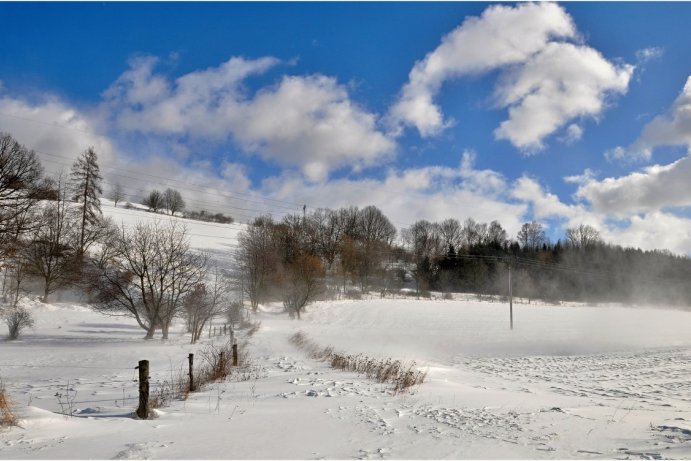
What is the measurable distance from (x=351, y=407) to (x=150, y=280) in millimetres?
27892

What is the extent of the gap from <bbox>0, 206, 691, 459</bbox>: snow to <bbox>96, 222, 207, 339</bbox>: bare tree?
108 inches

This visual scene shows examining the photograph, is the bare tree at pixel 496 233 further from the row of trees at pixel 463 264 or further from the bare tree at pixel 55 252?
the bare tree at pixel 55 252

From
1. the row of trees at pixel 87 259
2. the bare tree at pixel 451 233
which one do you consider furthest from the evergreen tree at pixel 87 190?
the bare tree at pixel 451 233

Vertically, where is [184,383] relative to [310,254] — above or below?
below

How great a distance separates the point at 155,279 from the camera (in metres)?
33.0

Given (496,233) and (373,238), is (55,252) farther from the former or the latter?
(496,233)

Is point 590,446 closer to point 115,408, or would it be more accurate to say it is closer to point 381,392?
point 381,392

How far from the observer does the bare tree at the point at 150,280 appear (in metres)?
32.3

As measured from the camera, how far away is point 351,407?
29.7 feet

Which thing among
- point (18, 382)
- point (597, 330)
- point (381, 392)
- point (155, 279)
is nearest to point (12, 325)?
point (155, 279)

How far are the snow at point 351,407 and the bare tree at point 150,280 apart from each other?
2.75 meters

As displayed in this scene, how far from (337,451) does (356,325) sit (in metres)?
43.8

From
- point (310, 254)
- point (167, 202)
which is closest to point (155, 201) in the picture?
point (167, 202)

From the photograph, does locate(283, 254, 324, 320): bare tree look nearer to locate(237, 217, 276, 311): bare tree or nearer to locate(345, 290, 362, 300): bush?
locate(237, 217, 276, 311): bare tree
